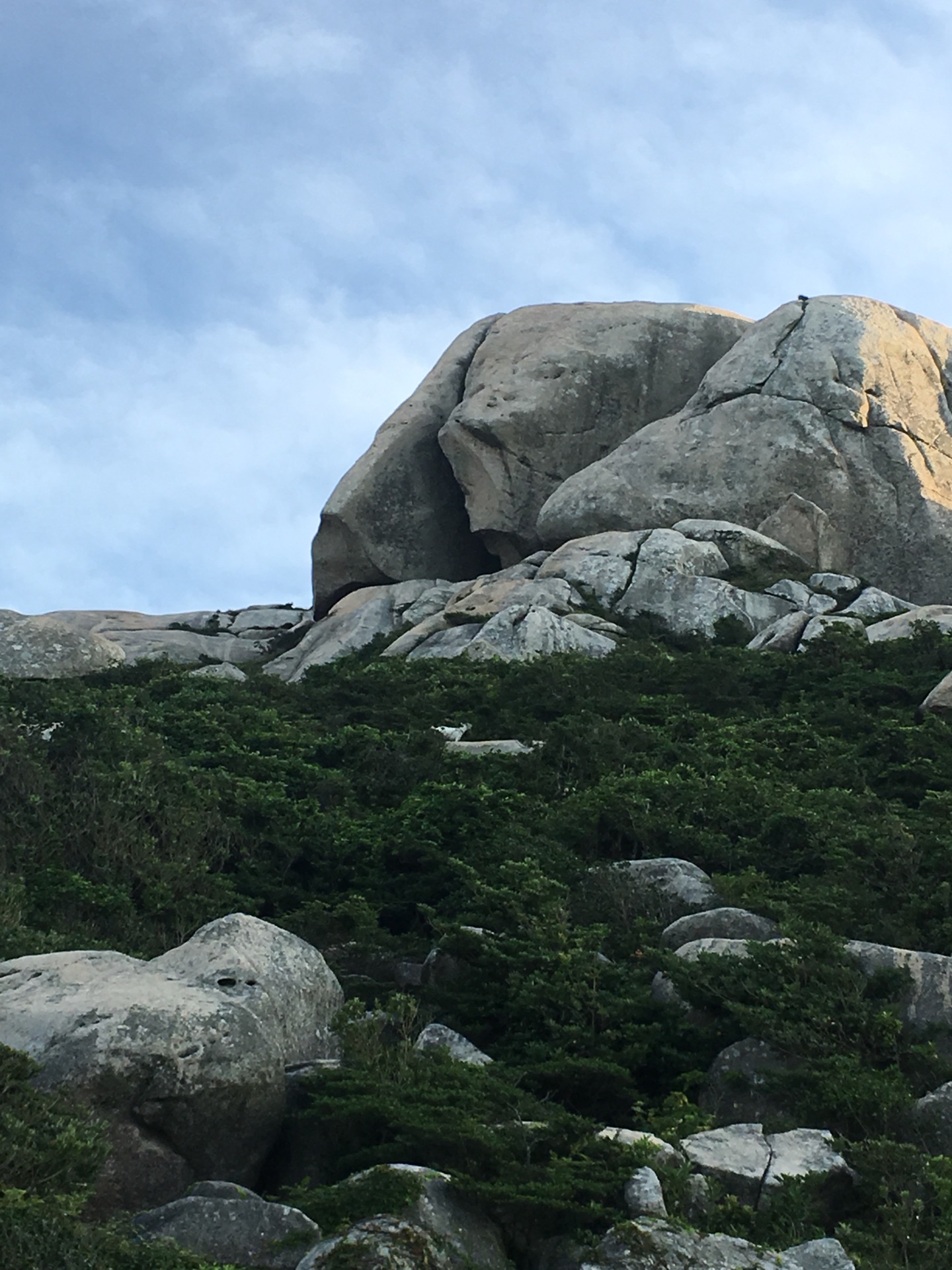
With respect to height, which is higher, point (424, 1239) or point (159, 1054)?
point (159, 1054)

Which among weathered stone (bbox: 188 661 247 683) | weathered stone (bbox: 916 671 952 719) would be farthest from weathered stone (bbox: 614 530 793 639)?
weathered stone (bbox: 916 671 952 719)

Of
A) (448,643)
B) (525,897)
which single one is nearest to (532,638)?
(448,643)

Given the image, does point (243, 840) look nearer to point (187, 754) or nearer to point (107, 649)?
point (187, 754)

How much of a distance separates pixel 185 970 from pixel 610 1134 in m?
3.42

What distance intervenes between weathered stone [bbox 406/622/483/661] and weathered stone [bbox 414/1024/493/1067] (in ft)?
61.9

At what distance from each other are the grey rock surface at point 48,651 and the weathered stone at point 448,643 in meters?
6.22

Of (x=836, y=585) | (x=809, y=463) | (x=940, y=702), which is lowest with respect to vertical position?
(x=940, y=702)

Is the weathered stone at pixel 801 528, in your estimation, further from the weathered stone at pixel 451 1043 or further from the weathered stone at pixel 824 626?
the weathered stone at pixel 451 1043

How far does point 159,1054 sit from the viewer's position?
30.9 feet

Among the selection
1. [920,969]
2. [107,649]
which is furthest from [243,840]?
[107,649]

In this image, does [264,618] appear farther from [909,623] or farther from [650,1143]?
[650,1143]

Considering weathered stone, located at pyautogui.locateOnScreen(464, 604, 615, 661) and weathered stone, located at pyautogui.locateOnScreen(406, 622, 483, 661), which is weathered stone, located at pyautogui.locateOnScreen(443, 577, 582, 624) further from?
weathered stone, located at pyautogui.locateOnScreen(464, 604, 615, 661)

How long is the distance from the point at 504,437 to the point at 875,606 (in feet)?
41.0

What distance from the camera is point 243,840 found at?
15922mm
